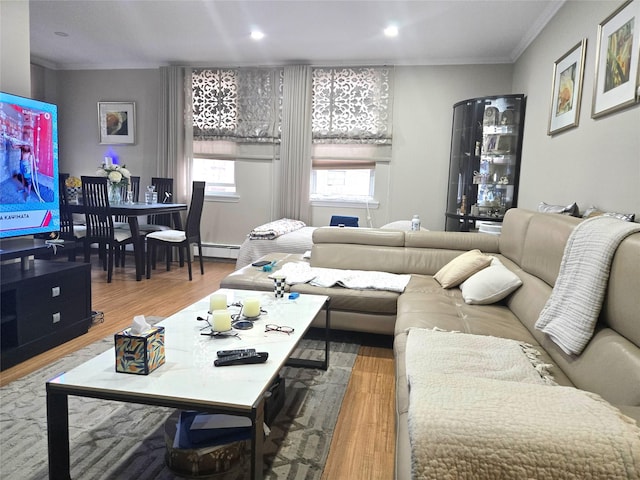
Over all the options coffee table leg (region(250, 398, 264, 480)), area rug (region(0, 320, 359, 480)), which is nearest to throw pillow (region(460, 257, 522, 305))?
area rug (region(0, 320, 359, 480))

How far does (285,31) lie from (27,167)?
2.74 m

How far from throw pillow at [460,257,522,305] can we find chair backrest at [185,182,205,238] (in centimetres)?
314

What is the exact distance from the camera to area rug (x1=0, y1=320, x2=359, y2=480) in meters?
1.62

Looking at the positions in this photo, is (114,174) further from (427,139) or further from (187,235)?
(427,139)

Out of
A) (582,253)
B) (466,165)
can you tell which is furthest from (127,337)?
(466,165)

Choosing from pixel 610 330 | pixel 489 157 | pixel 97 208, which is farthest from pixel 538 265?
pixel 97 208

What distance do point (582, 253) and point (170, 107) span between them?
17.7 ft

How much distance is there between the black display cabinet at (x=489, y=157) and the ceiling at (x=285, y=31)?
26.8 inches

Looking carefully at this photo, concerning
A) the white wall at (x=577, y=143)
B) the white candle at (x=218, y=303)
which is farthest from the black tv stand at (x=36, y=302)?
the white wall at (x=577, y=143)

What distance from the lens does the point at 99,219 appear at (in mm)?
4555

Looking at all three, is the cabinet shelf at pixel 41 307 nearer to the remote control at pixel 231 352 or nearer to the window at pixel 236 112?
the remote control at pixel 231 352

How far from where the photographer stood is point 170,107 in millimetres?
5785

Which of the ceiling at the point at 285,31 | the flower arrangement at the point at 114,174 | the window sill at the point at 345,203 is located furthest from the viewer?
the window sill at the point at 345,203

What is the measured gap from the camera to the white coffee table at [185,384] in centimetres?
130
